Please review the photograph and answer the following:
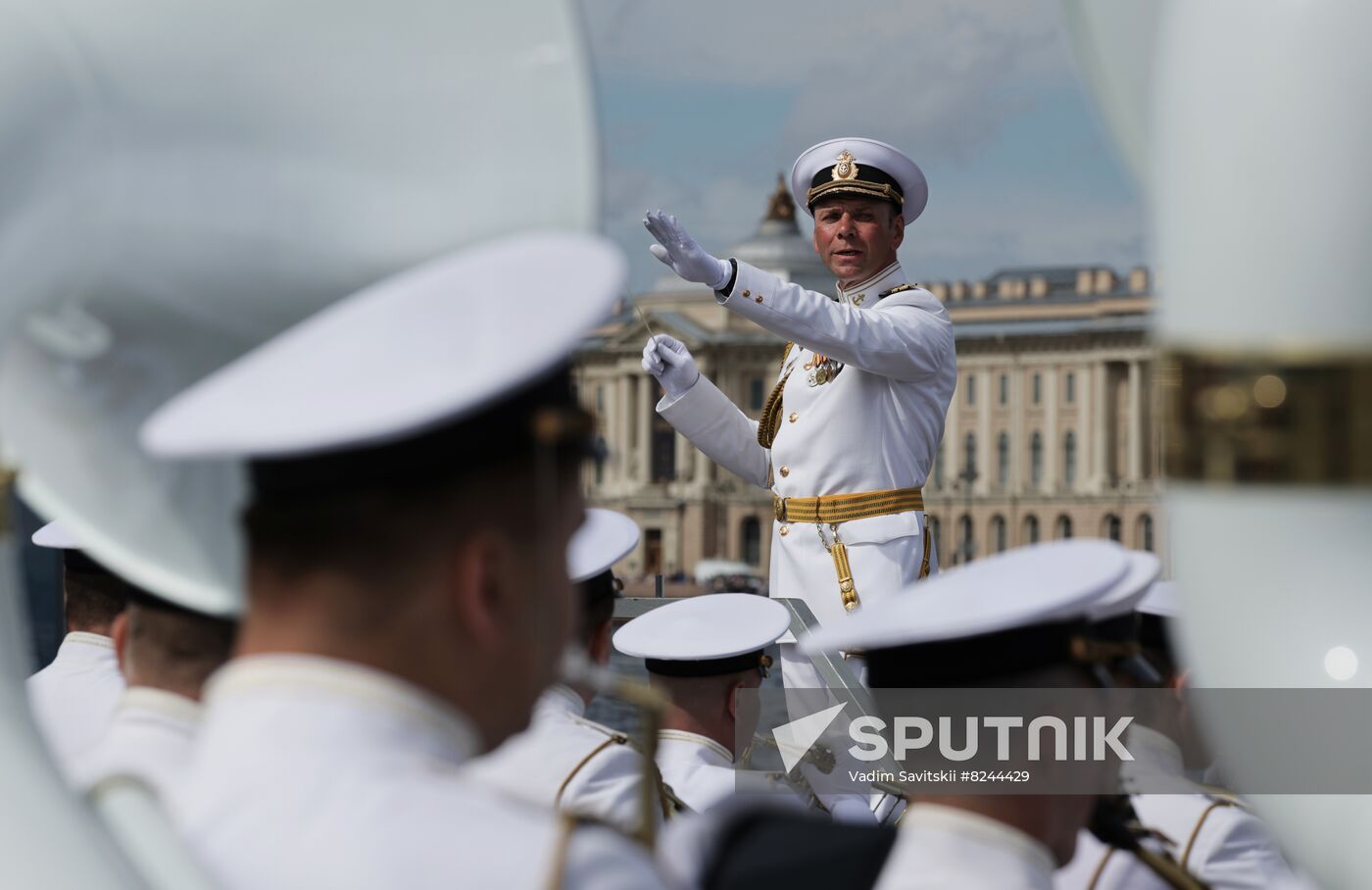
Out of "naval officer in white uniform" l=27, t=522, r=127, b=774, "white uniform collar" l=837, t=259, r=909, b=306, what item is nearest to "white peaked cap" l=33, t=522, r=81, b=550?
"naval officer in white uniform" l=27, t=522, r=127, b=774

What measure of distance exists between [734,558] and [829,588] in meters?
70.8

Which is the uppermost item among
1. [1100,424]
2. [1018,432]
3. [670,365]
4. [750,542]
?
[1100,424]

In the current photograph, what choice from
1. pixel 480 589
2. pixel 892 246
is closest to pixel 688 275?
pixel 892 246

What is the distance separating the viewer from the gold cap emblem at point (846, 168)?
179 inches

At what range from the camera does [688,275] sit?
398cm

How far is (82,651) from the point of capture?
3645 mm

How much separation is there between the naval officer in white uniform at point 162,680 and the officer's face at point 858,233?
2.64 meters

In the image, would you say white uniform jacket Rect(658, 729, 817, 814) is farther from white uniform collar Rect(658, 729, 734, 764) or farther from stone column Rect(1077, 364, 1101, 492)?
stone column Rect(1077, 364, 1101, 492)

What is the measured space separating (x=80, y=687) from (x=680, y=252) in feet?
4.84

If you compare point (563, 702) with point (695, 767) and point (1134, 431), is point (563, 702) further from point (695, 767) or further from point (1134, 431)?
point (1134, 431)

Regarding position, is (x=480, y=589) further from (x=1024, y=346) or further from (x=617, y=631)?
(x=1024, y=346)

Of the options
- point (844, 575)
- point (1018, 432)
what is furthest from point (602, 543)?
point (1018, 432)

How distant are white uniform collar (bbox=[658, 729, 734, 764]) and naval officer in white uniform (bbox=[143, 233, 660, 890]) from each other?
243 centimetres

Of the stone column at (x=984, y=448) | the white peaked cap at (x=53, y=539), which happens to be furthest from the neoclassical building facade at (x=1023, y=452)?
the white peaked cap at (x=53, y=539)
